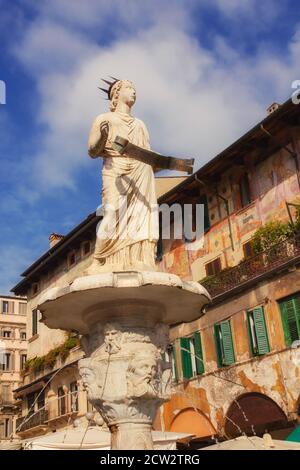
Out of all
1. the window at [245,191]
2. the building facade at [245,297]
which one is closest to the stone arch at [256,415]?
the building facade at [245,297]

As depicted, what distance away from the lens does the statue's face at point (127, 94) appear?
342 inches

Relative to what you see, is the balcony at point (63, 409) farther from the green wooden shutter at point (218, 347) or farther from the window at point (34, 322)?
the green wooden shutter at point (218, 347)

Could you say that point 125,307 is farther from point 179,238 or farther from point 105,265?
point 179,238

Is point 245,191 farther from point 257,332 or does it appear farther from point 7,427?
point 7,427

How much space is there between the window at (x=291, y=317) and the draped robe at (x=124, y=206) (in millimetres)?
11279

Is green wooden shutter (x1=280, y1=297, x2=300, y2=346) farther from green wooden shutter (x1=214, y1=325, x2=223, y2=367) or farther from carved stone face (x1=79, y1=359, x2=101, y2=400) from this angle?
carved stone face (x1=79, y1=359, x2=101, y2=400)

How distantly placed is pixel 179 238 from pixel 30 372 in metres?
13.4

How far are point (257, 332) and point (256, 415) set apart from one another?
260cm

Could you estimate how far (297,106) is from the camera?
19578 millimetres

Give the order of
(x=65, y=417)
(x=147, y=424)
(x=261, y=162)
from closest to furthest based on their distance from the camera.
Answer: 1. (x=147, y=424)
2. (x=261, y=162)
3. (x=65, y=417)

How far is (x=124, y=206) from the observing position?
804 cm

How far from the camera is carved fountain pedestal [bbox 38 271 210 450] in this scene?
7160mm

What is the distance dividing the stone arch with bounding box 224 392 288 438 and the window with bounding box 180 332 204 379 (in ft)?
7.85
